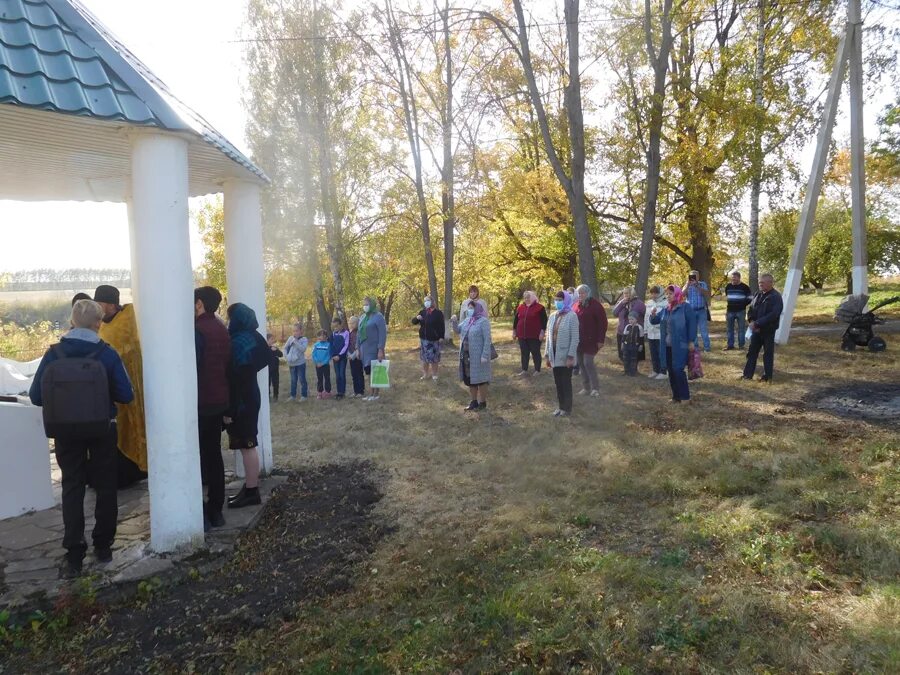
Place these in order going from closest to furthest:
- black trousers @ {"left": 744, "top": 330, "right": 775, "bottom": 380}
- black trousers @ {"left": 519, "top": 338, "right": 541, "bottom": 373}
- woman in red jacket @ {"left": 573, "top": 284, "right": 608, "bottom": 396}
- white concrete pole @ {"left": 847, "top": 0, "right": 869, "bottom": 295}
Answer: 1. black trousers @ {"left": 744, "top": 330, "right": 775, "bottom": 380}
2. woman in red jacket @ {"left": 573, "top": 284, "right": 608, "bottom": 396}
3. black trousers @ {"left": 519, "top": 338, "right": 541, "bottom": 373}
4. white concrete pole @ {"left": 847, "top": 0, "right": 869, "bottom": 295}

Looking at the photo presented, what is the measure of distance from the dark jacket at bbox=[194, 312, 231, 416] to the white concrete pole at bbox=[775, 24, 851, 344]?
1177cm

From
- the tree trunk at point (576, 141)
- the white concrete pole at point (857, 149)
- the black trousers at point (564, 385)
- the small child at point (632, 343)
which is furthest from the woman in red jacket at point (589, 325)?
the white concrete pole at point (857, 149)

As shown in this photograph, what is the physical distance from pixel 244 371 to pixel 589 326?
19.4 ft

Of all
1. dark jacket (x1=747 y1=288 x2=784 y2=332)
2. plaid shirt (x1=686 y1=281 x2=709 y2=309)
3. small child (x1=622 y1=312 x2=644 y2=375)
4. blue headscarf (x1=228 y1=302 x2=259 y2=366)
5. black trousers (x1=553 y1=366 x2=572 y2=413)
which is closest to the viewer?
blue headscarf (x1=228 y1=302 x2=259 y2=366)

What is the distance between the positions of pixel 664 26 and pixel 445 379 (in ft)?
30.4

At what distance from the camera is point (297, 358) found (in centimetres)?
1162

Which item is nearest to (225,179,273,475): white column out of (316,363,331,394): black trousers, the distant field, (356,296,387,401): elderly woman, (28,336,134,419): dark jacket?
(28,336,134,419): dark jacket

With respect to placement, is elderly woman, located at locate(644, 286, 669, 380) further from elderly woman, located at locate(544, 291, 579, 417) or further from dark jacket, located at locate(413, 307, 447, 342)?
dark jacket, located at locate(413, 307, 447, 342)

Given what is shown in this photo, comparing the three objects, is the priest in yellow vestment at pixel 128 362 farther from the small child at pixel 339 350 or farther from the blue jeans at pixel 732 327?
the blue jeans at pixel 732 327

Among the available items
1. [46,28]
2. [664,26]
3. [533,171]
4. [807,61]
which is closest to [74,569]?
[46,28]

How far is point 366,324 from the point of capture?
10805mm

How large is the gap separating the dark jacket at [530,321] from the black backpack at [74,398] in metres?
8.04

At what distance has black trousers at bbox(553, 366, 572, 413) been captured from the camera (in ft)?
27.5

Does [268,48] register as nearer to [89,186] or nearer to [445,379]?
[445,379]
